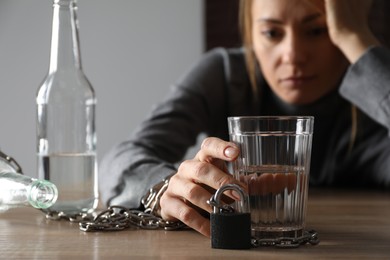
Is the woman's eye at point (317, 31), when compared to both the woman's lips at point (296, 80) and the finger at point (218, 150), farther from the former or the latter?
the finger at point (218, 150)

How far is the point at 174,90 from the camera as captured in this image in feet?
6.08

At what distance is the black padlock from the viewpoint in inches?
29.8

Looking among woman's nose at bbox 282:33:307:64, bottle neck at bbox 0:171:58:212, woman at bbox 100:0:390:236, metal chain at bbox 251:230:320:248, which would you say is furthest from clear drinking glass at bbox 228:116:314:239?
woman's nose at bbox 282:33:307:64

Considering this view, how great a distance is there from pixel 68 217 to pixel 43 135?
142 mm

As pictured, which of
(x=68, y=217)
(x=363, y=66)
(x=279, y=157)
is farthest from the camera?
(x=363, y=66)

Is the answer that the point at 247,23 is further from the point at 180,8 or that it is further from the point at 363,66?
the point at 180,8

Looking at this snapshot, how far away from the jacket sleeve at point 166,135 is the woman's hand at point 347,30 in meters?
0.38

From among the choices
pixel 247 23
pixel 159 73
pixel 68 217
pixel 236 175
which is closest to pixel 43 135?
pixel 68 217

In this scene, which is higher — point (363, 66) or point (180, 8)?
point (180, 8)

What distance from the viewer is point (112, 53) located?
3180 mm

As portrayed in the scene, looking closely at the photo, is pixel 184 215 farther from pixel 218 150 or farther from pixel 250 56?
pixel 250 56

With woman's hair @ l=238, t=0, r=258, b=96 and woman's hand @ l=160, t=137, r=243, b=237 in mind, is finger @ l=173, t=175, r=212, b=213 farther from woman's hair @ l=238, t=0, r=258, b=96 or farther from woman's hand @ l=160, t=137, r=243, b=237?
woman's hair @ l=238, t=0, r=258, b=96

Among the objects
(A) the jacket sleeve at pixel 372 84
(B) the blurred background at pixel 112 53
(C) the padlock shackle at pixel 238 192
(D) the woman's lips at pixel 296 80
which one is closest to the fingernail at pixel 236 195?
(C) the padlock shackle at pixel 238 192

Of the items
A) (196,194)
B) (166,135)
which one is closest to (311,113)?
(166,135)
